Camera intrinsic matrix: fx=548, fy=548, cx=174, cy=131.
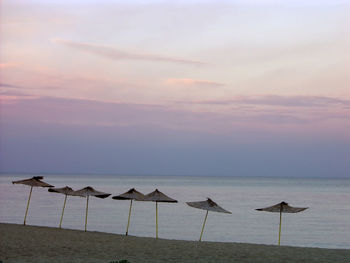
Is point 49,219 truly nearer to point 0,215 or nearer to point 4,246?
point 0,215

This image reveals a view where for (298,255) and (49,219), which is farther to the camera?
(49,219)

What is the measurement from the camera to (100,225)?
38.2 m

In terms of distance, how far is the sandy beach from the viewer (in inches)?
697

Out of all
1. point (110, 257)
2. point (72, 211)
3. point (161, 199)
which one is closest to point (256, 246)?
point (161, 199)

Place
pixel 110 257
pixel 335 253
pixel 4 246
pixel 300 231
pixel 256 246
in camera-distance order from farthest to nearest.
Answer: pixel 300 231, pixel 256 246, pixel 335 253, pixel 4 246, pixel 110 257

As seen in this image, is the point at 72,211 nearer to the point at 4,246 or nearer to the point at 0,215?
the point at 0,215

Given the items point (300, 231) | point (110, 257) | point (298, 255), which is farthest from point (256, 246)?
point (300, 231)

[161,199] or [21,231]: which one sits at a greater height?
[161,199]

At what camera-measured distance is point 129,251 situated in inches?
762

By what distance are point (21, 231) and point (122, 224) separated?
16005 mm

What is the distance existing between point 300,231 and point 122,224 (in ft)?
40.7

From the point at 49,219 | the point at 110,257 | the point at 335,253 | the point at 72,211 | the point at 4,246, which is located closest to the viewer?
the point at 110,257

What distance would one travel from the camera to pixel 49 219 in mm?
41312

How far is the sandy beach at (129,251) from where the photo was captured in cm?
1770
